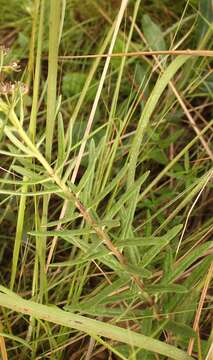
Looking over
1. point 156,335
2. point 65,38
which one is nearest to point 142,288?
point 156,335

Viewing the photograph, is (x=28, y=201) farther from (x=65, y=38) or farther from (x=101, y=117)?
(x=65, y=38)

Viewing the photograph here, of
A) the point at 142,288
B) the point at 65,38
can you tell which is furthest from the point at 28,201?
the point at 65,38

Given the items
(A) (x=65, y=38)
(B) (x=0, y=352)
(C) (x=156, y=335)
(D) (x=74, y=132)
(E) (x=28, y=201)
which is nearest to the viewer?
(C) (x=156, y=335)

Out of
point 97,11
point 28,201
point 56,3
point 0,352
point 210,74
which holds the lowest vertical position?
point 0,352

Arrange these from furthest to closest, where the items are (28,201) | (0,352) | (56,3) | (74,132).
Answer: (74,132) → (28,201) → (0,352) → (56,3)

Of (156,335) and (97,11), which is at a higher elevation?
(97,11)

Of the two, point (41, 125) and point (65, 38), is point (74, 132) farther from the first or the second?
point (65, 38)

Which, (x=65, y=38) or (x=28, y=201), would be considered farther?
(x=65, y=38)
